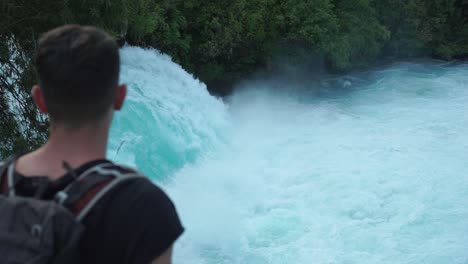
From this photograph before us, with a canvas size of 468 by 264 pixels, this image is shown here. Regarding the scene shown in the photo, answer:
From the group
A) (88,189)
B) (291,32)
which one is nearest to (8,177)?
(88,189)

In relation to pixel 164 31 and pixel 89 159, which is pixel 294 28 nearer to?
pixel 164 31

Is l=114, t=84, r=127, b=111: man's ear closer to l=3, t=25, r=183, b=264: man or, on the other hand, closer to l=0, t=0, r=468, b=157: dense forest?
l=3, t=25, r=183, b=264: man

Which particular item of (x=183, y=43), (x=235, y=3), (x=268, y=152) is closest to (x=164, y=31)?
(x=183, y=43)

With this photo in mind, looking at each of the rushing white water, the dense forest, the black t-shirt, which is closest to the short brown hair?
the black t-shirt

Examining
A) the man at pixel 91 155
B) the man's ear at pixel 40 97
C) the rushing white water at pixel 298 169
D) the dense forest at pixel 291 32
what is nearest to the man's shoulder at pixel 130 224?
the man at pixel 91 155

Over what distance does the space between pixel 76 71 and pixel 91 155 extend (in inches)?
8.7

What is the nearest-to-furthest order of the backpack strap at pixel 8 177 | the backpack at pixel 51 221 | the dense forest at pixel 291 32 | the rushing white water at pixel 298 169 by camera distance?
the backpack at pixel 51 221, the backpack strap at pixel 8 177, the rushing white water at pixel 298 169, the dense forest at pixel 291 32

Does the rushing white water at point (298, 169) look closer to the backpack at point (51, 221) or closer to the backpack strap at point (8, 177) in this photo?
the backpack strap at point (8, 177)

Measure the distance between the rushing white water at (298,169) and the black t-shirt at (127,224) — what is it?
11.0 feet

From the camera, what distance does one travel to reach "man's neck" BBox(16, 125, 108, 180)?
1232 mm

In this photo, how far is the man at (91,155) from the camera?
1.13 m

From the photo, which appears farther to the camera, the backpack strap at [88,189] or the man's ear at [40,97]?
the man's ear at [40,97]

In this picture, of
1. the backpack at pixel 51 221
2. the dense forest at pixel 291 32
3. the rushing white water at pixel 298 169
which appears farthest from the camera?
the dense forest at pixel 291 32

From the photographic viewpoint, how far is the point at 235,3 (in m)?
11.7
